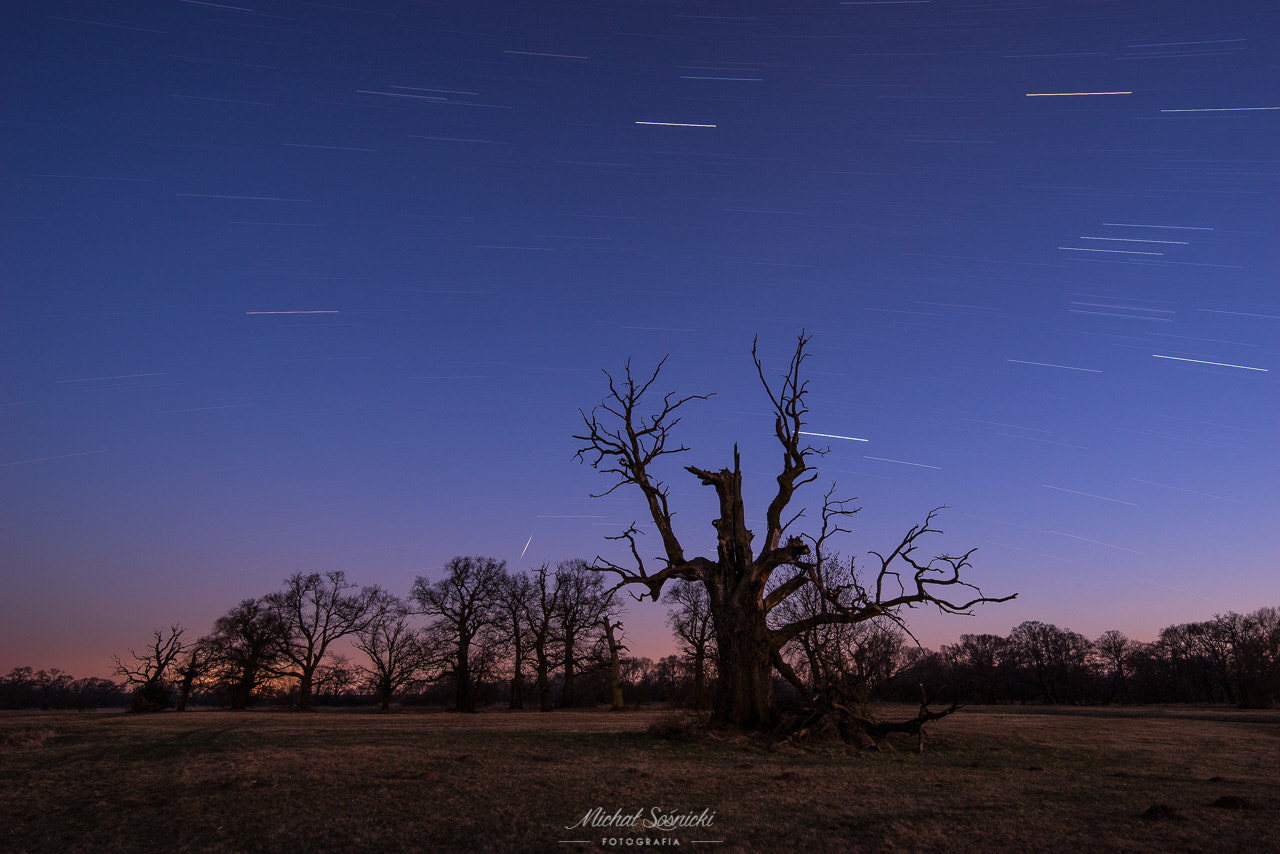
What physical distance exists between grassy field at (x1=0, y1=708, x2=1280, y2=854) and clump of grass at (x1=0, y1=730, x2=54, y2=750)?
0.20ft

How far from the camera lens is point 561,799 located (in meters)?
8.27

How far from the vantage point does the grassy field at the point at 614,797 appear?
254 inches

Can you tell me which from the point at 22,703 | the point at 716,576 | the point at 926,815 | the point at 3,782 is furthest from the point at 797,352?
the point at 22,703

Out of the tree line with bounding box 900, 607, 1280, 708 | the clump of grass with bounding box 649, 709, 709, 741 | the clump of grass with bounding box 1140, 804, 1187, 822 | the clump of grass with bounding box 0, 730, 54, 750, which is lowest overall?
the tree line with bounding box 900, 607, 1280, 708

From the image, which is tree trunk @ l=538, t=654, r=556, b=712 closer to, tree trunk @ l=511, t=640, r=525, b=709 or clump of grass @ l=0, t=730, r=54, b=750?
tree trunk @ l=511, t=640, r=525, b=709

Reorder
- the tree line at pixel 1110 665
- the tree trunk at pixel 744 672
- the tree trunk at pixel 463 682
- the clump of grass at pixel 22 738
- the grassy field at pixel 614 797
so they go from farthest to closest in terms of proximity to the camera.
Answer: the tree line at pixel 1110 665 < the tree trunk at pixel 463 682 < the tree trunk at pixel 744 672 < the clump of grass at pixel 22 738 < the grassy field at pixel 614 797

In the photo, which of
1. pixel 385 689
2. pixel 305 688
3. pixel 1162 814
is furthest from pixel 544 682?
pixel 1162 814

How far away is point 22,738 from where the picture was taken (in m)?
14.3

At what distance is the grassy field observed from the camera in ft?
21.2

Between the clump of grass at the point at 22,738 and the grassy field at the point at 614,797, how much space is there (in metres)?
0.06

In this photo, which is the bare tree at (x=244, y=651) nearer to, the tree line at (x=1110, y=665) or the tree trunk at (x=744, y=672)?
the tree trunk at (x=744, y=672)

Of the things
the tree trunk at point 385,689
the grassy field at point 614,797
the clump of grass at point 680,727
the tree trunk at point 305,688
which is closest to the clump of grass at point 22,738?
the grassy field at point 614,797

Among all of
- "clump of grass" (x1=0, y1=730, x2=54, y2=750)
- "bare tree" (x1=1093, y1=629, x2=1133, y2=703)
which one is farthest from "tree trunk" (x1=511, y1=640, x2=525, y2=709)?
"bare tree" (x1=1093, y1=629, x2=1133, y2=703)

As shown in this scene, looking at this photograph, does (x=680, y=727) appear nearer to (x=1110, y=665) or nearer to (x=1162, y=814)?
(x=1162, y=814)
